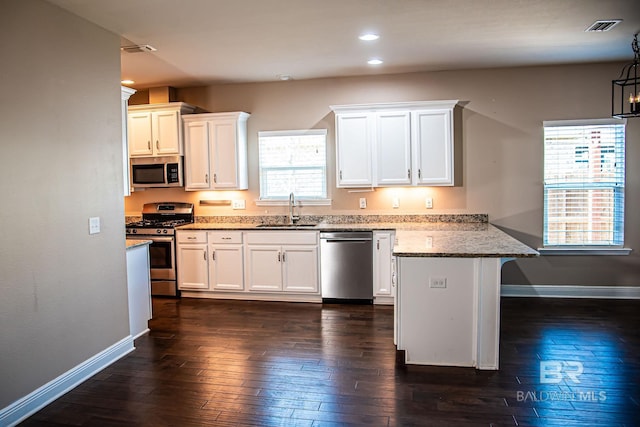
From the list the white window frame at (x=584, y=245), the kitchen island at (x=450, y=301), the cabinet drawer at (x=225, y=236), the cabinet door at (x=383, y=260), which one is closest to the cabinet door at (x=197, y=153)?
the cabinet drawer at (x=225, y=236)

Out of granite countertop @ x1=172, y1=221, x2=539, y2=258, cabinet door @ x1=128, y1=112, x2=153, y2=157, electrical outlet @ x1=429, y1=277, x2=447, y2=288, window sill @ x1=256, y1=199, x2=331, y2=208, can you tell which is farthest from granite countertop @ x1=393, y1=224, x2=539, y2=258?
cabinet door @ x1=128, y1=112, x2=153, y2=157

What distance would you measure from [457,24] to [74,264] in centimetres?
341

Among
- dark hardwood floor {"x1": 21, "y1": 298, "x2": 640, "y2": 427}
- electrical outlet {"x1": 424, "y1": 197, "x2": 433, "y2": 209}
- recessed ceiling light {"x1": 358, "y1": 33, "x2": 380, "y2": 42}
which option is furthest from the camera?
electrical outlet {"x1": 424, "y1": 197, "x2": 433, "y2": 209}

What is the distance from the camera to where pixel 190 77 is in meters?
5.35

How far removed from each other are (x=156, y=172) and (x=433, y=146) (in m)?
3.35

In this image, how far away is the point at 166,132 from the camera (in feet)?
18.5

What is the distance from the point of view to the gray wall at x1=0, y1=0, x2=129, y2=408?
8.99 ft


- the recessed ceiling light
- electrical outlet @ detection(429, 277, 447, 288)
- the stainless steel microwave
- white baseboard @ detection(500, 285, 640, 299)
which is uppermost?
the recessed ceiling light

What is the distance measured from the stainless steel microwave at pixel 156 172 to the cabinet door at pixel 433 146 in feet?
9.44

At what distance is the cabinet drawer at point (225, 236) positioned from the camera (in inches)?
210

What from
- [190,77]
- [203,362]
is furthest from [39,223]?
[190,77]

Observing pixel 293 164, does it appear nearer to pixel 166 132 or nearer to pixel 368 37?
pixel 166 132

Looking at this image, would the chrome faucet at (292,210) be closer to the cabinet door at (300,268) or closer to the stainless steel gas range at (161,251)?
the cabinet door at (300,268)

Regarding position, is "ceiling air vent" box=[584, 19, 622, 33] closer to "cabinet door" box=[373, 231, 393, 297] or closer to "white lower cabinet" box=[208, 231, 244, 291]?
"cabinet door" box=[373, 231, 393, 297]
